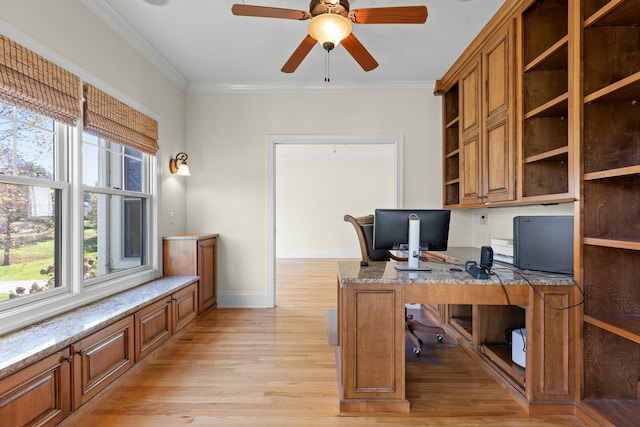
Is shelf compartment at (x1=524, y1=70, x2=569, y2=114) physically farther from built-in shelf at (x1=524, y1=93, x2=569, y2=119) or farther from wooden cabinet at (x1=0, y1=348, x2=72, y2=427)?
wooden cabinet at (x1=0, y1=348, x2=72, y2=427)

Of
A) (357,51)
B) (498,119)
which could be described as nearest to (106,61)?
(357,51)

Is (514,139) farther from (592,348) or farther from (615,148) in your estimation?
(592,348)

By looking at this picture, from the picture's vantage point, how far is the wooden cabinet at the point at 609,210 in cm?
172

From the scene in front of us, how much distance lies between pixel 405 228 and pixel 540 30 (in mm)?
1736

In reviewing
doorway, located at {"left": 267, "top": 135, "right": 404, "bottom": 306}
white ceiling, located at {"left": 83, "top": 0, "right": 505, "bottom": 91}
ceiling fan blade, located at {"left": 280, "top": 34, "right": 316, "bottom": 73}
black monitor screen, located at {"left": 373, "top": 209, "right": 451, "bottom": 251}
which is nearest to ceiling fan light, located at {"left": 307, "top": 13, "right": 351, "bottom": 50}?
ceiling fan blade, located at {"left": 280, "top": 34, "right": 316, "bottom": 73}

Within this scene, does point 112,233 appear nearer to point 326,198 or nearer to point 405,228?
point 405,228

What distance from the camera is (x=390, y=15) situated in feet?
6.08

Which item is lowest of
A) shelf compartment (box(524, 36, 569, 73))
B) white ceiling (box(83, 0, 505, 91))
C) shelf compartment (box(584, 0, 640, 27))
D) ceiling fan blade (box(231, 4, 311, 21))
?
shelf compartment (box(524, 36, 569, 73))

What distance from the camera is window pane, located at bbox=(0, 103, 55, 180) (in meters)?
1.75

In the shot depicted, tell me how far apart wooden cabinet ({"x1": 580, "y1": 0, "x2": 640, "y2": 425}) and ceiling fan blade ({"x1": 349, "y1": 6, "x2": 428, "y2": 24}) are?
35.4 inches

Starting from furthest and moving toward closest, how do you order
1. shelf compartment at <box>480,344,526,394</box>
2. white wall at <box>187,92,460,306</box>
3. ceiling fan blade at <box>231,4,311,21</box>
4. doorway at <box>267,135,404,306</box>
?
doorway at <box>267,135,404,306</box>, white wall at <box>187,92,460,306</box>, shelf compartment at <box>480,344,526,394</box>, ceiling fan blade at <box>231,4,311,21</box>

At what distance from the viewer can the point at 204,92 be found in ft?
12.4

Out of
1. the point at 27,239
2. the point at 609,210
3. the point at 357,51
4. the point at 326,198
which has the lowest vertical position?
the point at 27,239

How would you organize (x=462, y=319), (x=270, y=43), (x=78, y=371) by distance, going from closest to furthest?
(x=78, y=371), (x=270, y=43), (x=462, y=319)
